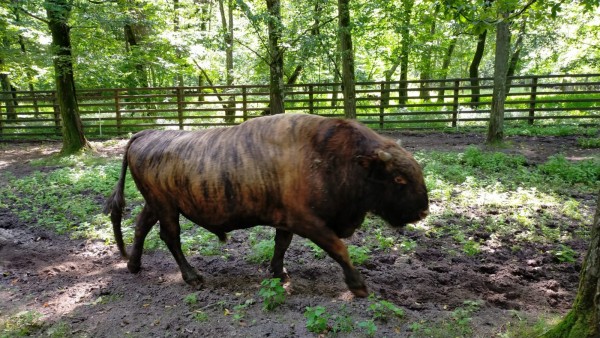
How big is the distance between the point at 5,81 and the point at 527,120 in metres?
20.9

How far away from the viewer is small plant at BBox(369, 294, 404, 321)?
10.6 ft

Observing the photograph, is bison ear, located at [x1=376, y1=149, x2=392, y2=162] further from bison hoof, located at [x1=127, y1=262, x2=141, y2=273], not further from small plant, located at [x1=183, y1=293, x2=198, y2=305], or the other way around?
bison hoof, located at [x1=127, y1=262, x2=141, y2=273]

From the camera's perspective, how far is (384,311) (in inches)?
130

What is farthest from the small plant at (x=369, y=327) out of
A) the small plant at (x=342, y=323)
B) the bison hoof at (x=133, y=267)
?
the bison hoof at (x=133, y=267)

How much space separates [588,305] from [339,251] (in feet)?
5.56

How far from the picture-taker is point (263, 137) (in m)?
3.84

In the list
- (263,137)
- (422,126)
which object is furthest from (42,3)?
(422,126)

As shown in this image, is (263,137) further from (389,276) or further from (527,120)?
(527,120)

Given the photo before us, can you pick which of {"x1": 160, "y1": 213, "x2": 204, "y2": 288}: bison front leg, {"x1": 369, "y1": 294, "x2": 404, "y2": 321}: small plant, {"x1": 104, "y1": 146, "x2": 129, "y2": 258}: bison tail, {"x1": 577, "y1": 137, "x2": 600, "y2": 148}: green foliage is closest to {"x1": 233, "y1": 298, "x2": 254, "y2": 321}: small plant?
{"x1": 160, "y1": 213, "x2": 204, "y2": 288}: bison front leg

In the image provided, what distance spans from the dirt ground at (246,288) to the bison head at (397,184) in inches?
31.5

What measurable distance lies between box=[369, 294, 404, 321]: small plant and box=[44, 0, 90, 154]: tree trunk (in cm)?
953

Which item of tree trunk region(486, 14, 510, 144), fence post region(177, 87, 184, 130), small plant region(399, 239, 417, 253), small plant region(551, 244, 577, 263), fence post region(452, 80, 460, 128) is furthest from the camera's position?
fence post region(177, 87, 184, 130)

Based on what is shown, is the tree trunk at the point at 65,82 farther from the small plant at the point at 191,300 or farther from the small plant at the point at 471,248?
the small plant at the point at 471,248

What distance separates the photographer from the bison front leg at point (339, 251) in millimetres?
3531
